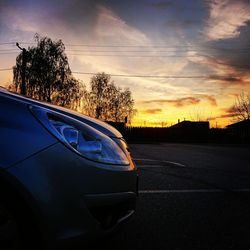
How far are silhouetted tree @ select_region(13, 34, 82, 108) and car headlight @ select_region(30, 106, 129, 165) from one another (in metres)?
39.5

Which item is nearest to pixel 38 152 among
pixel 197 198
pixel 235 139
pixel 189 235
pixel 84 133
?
pixel 84 133

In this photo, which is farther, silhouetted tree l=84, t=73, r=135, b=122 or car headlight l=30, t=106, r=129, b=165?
silhouetted tree l=84, t=73, r=135, b=122

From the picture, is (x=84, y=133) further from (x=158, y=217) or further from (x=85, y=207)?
(x=158, y=217)

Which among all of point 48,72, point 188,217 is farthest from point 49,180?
point 48,72

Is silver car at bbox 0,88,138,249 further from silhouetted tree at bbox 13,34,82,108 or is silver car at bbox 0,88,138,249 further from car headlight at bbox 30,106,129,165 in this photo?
silhouetted tree at bbox 13,34,82,108

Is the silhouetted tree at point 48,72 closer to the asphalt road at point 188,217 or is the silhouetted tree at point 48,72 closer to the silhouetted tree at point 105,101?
the silhouetted tree at point 105,101

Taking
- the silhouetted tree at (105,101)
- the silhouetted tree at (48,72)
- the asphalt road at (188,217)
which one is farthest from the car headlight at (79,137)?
the silhouetted tree at (105,101)

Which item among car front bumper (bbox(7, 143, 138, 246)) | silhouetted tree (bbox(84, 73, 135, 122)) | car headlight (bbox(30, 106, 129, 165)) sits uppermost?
silhouetted tree (bbox(84, 73, 135, 122))

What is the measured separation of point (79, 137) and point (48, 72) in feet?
136

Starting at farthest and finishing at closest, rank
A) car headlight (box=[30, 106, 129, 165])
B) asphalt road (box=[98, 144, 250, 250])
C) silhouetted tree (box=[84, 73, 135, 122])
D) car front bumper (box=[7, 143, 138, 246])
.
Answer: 1. silhouetted tree (box=[84, 73, 135, 122])
2. asphalt road (box=[98, 144, 250, 250])
3. car headlight (box=[30, 106, 129, 165])
4. car front bumper (box=[7, 143, 138, 246])

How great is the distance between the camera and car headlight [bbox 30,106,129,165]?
2.10 metres

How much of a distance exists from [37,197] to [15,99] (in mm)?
686

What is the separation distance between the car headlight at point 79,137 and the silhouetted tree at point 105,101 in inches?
2060

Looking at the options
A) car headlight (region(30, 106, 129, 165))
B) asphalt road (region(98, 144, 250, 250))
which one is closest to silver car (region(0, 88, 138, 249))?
car headlight (region(30, 106, 129, 165))
